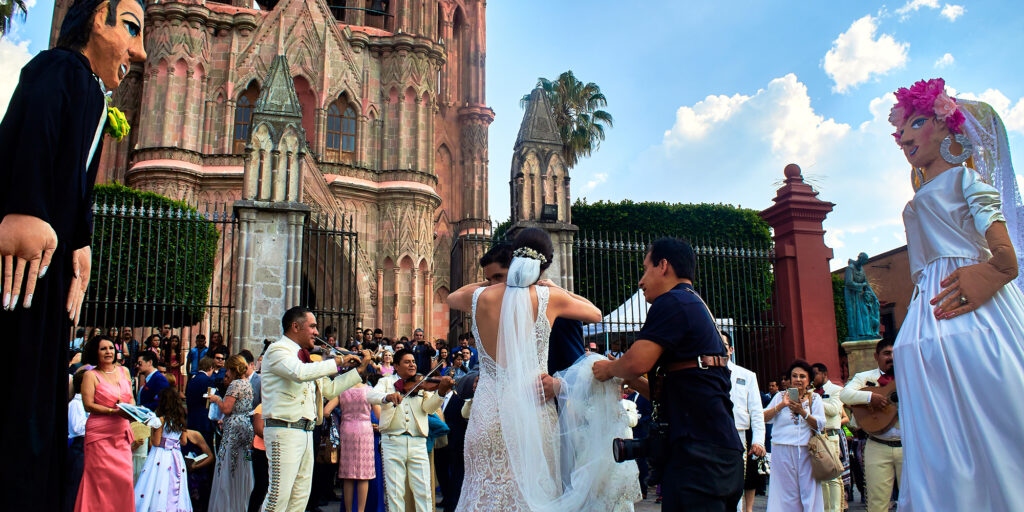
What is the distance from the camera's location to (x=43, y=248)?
2322mm

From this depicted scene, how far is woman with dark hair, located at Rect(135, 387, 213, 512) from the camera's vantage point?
23.6ft

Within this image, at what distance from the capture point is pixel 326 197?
22016mm

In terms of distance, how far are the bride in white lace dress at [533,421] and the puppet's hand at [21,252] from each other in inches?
95.3

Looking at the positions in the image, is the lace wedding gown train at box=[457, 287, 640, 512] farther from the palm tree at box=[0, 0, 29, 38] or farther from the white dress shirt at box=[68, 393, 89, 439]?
the palm tree at box=[0, 0, 29, 38]

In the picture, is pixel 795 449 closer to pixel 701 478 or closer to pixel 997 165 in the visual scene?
pixel 997 165

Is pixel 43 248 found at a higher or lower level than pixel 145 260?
lower

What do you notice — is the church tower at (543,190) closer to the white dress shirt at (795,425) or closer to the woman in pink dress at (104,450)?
the white dress shirt at (795,425)

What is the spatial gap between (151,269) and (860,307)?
15.5 metres

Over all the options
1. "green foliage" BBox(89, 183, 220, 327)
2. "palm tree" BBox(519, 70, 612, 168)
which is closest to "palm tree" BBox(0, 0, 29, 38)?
"green foliage" BBox(89, 183, 220, 327)

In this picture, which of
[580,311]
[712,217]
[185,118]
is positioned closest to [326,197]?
[185,118]

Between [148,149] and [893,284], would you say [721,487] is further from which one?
[893,284]

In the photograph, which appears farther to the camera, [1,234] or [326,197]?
[326,197]

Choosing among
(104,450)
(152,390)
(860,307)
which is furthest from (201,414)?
(860,307)

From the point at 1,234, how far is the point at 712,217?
27312 millimetres
